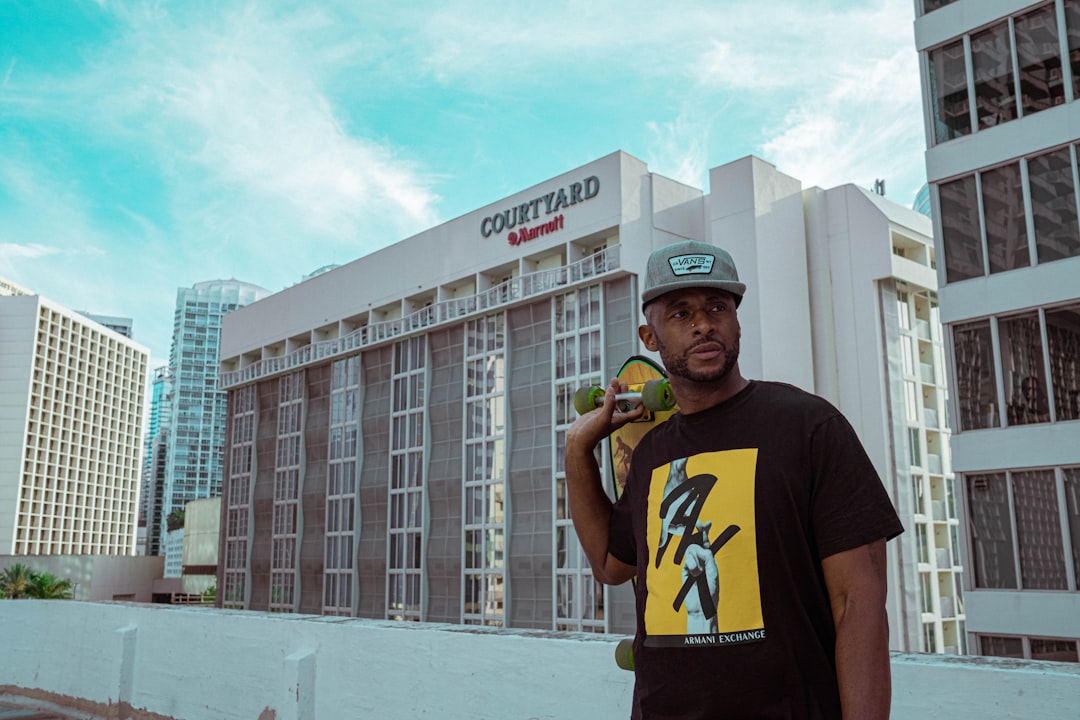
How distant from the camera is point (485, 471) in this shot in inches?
1551

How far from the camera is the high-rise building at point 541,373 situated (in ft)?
109

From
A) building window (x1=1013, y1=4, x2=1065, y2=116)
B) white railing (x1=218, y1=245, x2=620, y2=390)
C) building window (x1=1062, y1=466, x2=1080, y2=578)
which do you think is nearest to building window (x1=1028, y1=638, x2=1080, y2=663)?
building window (x1=1062, y1=466, x2=1080, y2=578)

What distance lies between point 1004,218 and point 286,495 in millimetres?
42167

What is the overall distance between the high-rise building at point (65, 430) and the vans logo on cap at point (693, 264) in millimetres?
106231

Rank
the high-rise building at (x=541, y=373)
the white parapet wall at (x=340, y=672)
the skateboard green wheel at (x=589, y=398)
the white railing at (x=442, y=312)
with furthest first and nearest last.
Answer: the white railing at (x=442, y=312) → the high-rise building at (x=541, y=373) → the white parapet wall at (x=340, y=672) → the skateboard green wheel at (x=589, y=398)

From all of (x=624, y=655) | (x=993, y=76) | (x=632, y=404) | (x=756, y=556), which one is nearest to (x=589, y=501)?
(x=632, y=404)

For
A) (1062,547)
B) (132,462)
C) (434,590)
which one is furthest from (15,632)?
(132,462)

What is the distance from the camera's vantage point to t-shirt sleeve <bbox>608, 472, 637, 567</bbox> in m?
2.45

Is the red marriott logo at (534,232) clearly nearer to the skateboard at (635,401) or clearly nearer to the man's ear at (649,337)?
the skateboard at (635,401)

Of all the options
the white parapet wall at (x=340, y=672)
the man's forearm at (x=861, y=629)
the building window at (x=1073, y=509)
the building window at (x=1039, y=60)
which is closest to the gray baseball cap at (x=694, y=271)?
the man's forearm at (x=861, y=629)

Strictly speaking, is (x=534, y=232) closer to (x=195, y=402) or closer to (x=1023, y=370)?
(x=1023, y=370)

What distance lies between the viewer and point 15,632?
10352 millimetres

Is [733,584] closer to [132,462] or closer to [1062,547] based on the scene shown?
[1062,547]

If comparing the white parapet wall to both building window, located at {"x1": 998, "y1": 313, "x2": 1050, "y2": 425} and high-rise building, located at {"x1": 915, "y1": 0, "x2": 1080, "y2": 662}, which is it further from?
building window, located at {"x1": 998, "y1": 313, "x2": 1050, "y2": 425}
